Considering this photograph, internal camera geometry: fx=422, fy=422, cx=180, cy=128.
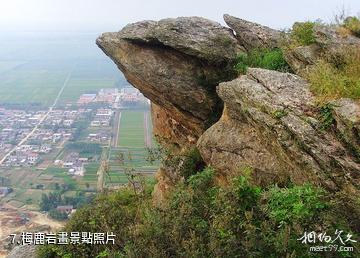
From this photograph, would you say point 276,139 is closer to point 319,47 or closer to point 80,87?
point 319,47

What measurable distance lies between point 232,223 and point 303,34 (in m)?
5.88

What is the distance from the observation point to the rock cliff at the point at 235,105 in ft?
22.8

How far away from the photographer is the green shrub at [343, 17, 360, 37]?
10664 millimetres

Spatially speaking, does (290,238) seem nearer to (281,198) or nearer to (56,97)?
(281,198)

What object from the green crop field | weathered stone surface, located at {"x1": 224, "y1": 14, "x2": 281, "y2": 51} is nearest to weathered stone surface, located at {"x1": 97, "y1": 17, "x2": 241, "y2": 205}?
weathered stone surface, located at {"x1": 224, "y1": 14, "x2": 281, "y2": 51}

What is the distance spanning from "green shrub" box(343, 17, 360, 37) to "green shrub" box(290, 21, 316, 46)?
3.10 feet

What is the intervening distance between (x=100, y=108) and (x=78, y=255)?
79.8 metres

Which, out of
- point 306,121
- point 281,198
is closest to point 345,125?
point 306,121

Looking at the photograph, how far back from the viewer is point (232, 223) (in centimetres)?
695

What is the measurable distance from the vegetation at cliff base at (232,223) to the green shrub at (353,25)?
203 inches

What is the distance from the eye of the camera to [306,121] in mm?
7320

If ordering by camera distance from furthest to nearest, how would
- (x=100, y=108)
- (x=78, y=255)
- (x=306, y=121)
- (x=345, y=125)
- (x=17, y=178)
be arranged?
1. (x=100, y=108)
2. (x=17, y=178)
3. (x=78, y=255)
4. (x=306, y=121)
5. (x=345, y=125)

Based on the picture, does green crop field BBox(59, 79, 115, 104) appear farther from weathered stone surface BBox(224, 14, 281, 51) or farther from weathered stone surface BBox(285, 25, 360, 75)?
weathered stone surface BBox(285, 25, 360, 75)

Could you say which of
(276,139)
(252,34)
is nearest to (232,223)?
(276,139)
